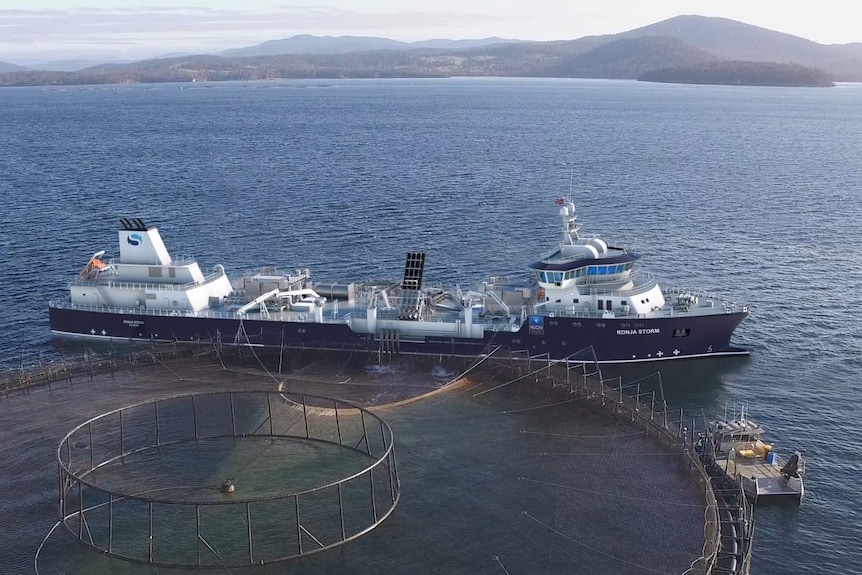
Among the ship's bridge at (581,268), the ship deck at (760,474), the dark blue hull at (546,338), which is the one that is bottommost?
the ship deck at (760,474)

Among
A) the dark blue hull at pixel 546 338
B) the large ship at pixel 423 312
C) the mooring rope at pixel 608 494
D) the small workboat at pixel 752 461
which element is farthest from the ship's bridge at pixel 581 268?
the mooring rope at pixel 608 494

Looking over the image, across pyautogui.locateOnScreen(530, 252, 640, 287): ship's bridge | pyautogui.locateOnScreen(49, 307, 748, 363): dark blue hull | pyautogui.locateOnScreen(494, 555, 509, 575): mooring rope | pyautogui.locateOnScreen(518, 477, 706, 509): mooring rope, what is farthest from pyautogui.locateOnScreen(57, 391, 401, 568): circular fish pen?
pyautogui.locateOnScreen(530, 252, 640, 287): ship's bridge

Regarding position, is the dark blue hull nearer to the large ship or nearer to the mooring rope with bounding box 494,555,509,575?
the large ship

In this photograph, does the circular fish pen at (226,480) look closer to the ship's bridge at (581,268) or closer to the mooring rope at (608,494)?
the mooring rope at (608,494)

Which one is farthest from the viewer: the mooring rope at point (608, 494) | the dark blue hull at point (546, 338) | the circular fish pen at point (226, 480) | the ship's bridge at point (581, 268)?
the ship's bridge at point (581, 268)

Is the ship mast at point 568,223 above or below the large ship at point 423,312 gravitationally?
above

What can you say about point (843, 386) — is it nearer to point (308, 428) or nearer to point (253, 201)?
point (308, 428)
